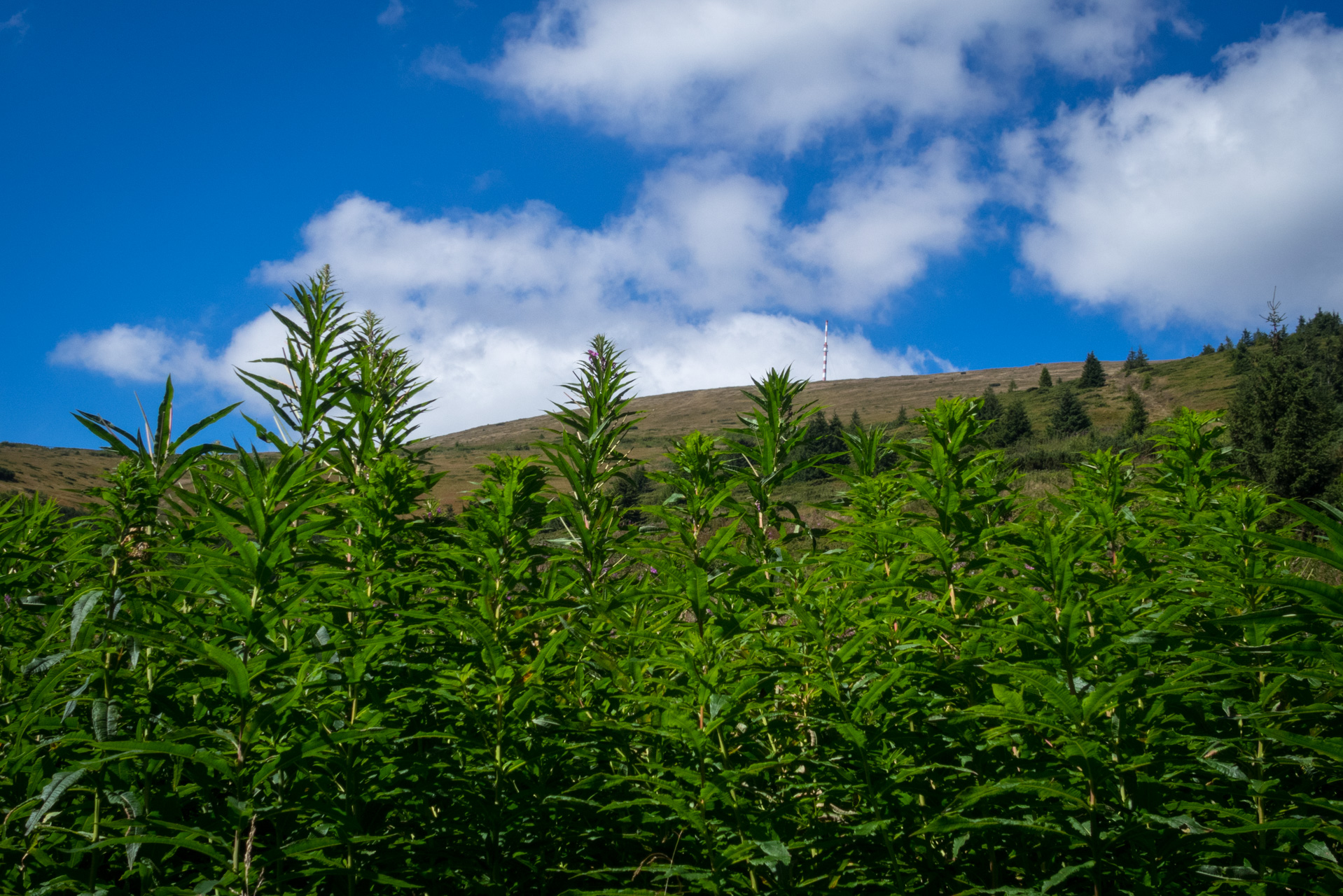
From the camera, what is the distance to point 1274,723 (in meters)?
1.74

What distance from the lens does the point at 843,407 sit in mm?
82250

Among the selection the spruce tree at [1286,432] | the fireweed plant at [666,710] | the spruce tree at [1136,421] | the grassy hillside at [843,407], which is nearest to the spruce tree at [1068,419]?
the grassy hillside at [843,407]

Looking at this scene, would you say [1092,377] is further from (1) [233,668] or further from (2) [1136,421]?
(1) [233,668]

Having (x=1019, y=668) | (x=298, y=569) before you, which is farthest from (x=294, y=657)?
(x=1019, y=668)

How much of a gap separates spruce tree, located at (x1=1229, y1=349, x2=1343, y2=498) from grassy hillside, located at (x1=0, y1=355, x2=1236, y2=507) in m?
6.20

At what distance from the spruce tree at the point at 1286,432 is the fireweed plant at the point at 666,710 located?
27825mm

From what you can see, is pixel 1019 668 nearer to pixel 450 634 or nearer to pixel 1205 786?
pixel 1205 786

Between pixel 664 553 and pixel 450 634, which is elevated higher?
pixel 664 553

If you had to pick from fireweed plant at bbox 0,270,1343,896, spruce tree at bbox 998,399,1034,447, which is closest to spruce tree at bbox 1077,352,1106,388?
spruce tree at bbox 998,399,1034,447

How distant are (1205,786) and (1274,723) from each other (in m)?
0.29

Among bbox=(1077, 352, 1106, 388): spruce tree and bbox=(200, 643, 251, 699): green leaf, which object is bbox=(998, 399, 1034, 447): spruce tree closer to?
bbox=(1077, 352, 1106, 388): spruce tree

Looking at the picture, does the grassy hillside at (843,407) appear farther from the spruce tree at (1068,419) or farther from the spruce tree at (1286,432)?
the spruce tree at (1286,432)

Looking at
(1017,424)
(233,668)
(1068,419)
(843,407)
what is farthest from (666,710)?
(843,407)

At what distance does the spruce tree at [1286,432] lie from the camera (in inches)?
957
